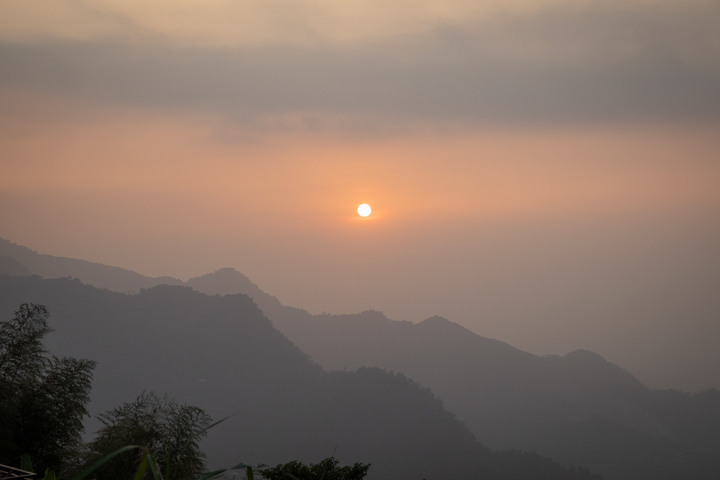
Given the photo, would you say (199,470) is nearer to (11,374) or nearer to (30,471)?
(11,374)

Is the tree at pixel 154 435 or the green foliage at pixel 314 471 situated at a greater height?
the tree at pixel 154 435

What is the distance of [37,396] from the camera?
127ft

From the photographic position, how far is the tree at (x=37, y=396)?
3744 cm

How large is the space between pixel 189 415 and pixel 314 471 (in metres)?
17.3

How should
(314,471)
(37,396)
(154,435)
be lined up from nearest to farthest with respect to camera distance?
1. (314,471)
2. (37,396)
3. (154,435)

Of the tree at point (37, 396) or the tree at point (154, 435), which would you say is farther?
the tree at point (154, 435)

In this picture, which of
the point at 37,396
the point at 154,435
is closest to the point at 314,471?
the point at 154,435

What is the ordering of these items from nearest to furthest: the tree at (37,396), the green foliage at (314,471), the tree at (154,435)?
the green foliage at (314,471), the tree at (37,396), the tree at (154,435)

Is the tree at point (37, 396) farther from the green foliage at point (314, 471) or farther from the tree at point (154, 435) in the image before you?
the green foliage at point (314, 471)

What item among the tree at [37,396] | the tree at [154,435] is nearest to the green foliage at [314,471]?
the tree at [154,435]

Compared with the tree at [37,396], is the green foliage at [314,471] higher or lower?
lower

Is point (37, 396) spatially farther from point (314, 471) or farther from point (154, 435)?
point (314, 471)

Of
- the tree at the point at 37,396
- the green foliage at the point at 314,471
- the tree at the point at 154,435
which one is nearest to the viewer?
the green foliage at the point at 314,471

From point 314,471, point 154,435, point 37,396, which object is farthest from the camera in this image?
point 154,435
